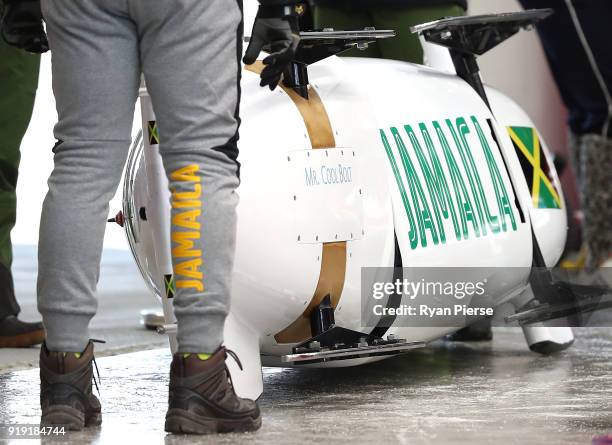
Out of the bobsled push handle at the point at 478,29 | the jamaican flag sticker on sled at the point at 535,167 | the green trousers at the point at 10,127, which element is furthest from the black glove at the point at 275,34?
the green trousers at the point at 10,127

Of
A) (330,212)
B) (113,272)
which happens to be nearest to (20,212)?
(113,272)

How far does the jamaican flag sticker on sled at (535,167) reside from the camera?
255 centimetres

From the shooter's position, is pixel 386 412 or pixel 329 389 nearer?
pixel 386 412

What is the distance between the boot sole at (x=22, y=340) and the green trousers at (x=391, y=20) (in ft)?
3.45

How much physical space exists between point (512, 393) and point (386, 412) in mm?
326

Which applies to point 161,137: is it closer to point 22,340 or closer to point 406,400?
point 406,400

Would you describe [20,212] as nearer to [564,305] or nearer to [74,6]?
[564,305]

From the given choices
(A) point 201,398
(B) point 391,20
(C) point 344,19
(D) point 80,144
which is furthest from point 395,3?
(A) point 201,398

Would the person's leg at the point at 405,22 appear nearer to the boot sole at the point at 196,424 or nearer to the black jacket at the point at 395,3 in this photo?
the black jacket at the point at 395,3

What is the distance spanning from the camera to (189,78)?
1682 millimetres

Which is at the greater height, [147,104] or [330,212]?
[147,104]

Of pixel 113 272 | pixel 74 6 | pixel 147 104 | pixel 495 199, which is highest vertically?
pixel 74 6

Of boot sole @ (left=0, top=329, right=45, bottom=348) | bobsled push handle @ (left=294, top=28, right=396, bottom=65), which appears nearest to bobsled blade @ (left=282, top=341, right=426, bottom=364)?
bobsled push handle @ (left=294, top=28, right=396, bottom=65)

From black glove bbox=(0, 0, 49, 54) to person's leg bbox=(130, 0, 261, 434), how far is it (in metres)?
0.26
